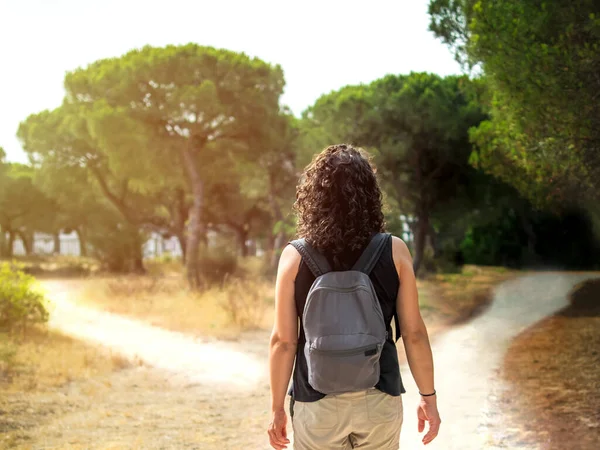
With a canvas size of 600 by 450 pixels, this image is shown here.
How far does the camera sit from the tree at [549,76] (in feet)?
29.0

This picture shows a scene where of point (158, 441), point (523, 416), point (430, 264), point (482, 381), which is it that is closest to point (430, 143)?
point (430, 264)

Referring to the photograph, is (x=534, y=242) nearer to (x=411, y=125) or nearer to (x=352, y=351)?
(x=411, y=125)

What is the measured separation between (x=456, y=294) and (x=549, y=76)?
39.7 ft

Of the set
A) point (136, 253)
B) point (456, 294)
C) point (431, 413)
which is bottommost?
point (456, 294)

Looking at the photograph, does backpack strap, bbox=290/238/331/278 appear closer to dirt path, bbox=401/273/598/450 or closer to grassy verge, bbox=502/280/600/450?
dirt path, bbox=401/273/598/450

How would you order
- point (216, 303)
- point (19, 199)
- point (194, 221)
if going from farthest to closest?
point (19, 199) → point (194, 221) → point (216, 303)

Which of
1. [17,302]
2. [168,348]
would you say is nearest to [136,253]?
[17,302]

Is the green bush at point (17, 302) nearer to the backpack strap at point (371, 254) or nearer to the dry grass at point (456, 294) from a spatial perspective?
the dry grass at point (456, 294)

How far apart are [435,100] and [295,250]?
20.0 metres

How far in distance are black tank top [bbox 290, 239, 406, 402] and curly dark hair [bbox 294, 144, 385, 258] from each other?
6cm

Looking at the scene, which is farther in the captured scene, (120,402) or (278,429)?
(120,402)

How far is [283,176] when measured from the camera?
103 feet

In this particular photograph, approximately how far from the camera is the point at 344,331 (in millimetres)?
2510

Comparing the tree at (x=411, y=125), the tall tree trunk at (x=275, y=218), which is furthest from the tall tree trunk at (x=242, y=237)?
the tree at (x=411, y=125)
